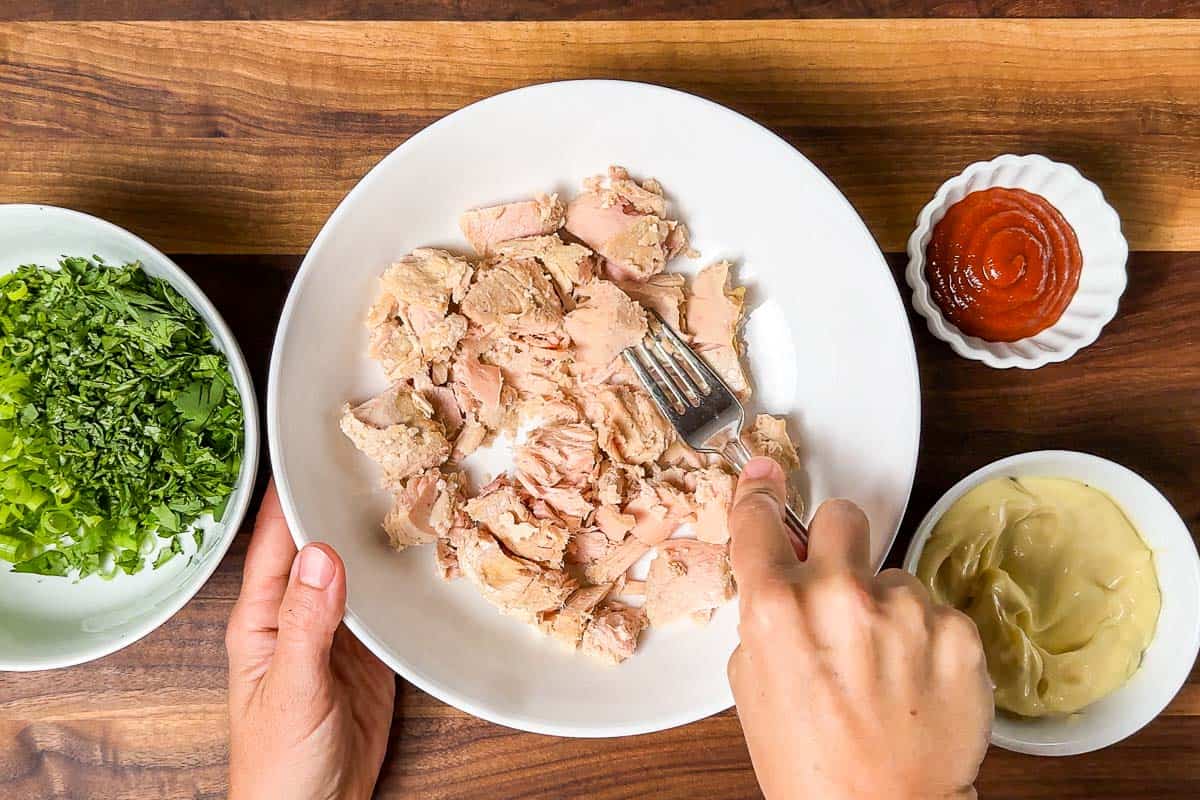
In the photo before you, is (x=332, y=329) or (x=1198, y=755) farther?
(x=1198, y=755)

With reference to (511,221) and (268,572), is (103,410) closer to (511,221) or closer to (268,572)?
(268,572)

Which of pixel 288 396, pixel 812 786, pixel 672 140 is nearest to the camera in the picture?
pixel 812 786

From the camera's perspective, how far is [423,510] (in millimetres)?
1893

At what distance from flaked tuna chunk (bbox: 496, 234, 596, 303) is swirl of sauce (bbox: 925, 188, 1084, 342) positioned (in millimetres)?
836

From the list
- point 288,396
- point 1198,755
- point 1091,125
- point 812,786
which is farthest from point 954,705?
point 1091,125

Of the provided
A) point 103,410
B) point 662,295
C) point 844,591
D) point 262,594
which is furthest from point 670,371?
point 103,410

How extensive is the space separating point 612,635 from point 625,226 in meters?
0.92

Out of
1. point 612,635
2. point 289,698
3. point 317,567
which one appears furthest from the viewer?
point 612,635

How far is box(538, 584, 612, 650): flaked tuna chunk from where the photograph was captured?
1928 mm

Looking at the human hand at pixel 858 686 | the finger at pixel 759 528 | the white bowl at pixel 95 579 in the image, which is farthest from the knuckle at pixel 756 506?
the white bowl at pixel 95 579

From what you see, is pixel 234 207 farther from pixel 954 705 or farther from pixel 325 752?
pixel 954 705

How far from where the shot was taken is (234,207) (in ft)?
6.75

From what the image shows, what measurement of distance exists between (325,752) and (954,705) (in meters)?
1.31

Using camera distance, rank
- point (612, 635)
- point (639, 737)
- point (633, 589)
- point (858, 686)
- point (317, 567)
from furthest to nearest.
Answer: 1. point (639, 737)
2. point (633, 589)
3. point (612, 635)
4. point (317, 567)
5. point (858, 686)
